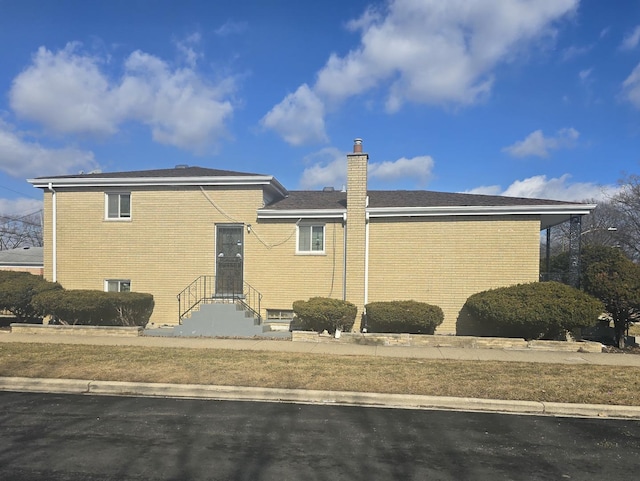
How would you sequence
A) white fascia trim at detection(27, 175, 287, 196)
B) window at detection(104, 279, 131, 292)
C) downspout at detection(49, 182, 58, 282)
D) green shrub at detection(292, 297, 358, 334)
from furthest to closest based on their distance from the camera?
A: downspout at detection(49, 182, 58, 282) → window at detection(104, 279, 131, 292) → white fascia trim at detection(27, 175, 287, 196) → green shrub at detection(292, 297, 358, 334)

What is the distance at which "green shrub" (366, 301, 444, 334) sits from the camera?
12.2 meters

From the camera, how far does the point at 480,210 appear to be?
1301 centimetres

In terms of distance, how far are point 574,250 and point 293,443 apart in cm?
1048

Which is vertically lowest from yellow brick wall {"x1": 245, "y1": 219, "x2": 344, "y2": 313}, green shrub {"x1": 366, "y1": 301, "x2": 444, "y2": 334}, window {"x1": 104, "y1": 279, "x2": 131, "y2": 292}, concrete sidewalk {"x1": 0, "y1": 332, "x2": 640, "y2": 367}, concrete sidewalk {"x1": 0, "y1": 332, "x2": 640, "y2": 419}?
concrete sidewalk {"x1": 0, "y1": 332, "x2": 640, "y2": 367}

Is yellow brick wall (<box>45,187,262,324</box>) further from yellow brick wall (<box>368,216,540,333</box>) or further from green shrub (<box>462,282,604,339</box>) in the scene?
green shrub (<box>462,282,604,339</box>)

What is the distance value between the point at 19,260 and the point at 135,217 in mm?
16807

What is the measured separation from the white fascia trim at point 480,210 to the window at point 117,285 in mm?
7819

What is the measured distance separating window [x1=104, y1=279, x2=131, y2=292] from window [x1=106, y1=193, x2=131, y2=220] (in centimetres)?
201

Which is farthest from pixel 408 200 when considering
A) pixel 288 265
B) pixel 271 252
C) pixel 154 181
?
pixel 154 181

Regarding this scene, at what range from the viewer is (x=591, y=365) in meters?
9.21

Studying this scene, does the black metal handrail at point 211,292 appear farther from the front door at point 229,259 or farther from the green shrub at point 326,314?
the green shrub at point 326,314


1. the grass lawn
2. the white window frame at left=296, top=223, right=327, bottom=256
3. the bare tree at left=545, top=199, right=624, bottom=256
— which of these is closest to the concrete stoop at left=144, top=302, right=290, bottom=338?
the white window frame at left=296, top=223, right=327, bottom=256

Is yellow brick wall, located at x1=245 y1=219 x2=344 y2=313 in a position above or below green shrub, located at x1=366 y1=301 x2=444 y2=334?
above

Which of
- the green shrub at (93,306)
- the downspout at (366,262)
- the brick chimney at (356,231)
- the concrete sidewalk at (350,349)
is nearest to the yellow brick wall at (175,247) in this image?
the brick chimney at (356,231)
